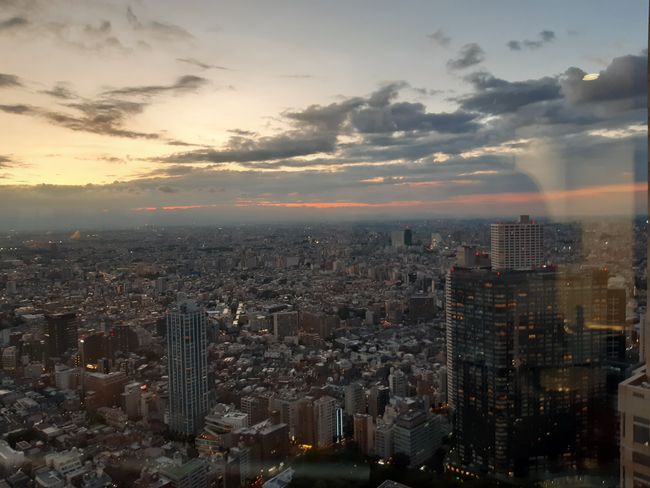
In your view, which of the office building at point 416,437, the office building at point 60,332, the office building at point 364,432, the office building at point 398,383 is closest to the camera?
the office building at point 416,437

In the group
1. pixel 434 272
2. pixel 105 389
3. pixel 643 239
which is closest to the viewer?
pixel 643 239

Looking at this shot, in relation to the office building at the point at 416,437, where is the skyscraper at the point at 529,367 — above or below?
above

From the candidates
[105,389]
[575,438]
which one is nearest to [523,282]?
[575,438]

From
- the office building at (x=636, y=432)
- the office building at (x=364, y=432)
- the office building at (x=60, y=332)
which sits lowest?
the office building at (x=364, y=432)

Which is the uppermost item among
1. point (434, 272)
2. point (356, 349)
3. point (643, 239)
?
point (643, 239)

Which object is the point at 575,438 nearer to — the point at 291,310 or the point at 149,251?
the point at 149,251

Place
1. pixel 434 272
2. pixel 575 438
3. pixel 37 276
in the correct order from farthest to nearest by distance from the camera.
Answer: pixel 434 272 < pixel 37 276 < pixel 575 438

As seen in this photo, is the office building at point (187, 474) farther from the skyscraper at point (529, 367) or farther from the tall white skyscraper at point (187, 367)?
the skyscraper at point (529, 367)

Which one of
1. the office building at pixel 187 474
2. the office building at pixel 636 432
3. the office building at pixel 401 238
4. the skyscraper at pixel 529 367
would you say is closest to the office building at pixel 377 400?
the skyscraper at pixel 529 367
